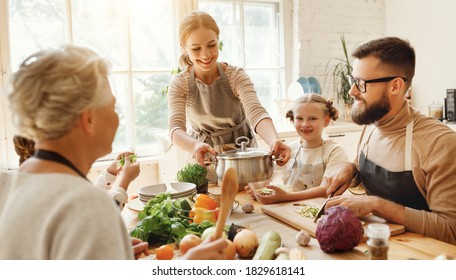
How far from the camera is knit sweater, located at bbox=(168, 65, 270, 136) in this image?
2.22 meters

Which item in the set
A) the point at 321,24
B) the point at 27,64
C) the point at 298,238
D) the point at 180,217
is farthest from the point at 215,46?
the point at 321,24

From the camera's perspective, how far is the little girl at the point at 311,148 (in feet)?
7.19

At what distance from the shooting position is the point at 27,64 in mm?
816

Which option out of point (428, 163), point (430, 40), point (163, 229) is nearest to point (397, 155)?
point (428, 163)

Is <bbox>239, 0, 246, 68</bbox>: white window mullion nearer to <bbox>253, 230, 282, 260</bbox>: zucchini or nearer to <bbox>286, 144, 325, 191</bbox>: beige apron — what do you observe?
<bbox>286, 144, 325, 191</bbox>: beige apron

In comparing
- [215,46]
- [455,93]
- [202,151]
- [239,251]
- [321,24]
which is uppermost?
[321,24]

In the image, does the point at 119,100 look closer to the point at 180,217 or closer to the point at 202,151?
the point at 202,151

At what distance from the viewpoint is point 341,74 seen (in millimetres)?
4582

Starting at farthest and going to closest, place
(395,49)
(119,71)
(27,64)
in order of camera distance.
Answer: (119,71)
(395,49)
(27,64)

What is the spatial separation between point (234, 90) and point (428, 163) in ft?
3.76

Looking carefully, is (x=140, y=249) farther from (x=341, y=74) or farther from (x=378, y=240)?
(x=341, y=74)

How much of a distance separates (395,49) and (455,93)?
2885 mm

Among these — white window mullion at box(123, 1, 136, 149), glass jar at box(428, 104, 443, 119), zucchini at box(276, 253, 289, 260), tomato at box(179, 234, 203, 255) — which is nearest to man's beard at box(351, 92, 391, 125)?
zucchini at box(276, 253, 289, 260)

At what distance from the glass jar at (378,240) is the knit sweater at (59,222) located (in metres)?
0.56
